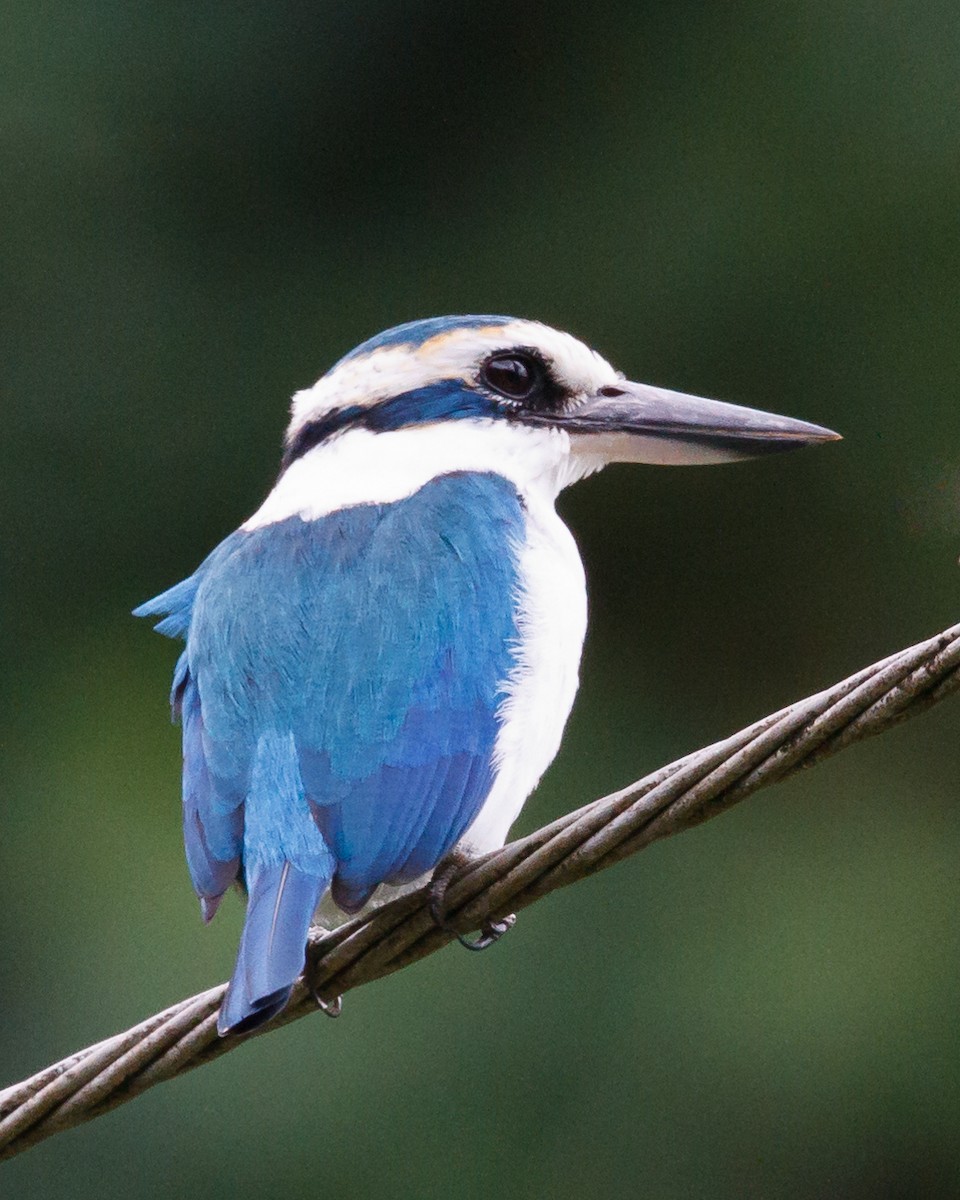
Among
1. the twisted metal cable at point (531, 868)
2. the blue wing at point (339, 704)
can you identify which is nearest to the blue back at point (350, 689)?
the blue wing at point (339, 704)

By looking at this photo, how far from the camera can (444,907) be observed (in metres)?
2.45

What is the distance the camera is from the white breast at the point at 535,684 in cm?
273

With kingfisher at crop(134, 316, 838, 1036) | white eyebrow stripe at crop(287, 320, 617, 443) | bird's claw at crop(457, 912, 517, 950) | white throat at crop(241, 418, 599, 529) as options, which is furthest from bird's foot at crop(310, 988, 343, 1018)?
white eyebrow stripe at crop(287, 320, 617, 443)

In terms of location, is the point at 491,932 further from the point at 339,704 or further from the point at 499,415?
the point at 499,415

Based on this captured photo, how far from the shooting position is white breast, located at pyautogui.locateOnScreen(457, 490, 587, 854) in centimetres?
273

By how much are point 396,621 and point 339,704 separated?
0.57ft

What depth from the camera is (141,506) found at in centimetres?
634

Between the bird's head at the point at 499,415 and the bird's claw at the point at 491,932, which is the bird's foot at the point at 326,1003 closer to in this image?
the bird's claw at the point at 491,932

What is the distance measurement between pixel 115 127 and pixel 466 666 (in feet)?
15.9

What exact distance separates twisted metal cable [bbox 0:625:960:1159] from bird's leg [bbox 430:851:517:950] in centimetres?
1

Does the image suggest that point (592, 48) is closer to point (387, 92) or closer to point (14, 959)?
point (387, 92)

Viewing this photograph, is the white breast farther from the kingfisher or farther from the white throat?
the white throat

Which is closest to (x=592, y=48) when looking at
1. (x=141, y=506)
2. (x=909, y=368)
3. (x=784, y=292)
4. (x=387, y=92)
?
(x=387, y=92)

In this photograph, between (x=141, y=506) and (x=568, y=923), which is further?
(x=141, y=506)
